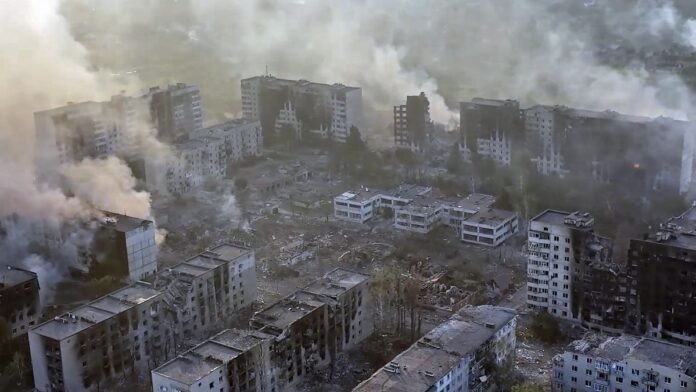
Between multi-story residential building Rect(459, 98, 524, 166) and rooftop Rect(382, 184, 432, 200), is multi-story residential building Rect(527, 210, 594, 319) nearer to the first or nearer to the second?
rooftop Rect(382, 184, 432, 200)

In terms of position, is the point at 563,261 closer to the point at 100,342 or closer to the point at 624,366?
the point at 624,366

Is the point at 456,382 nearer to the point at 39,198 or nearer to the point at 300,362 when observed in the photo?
the point at 300,362

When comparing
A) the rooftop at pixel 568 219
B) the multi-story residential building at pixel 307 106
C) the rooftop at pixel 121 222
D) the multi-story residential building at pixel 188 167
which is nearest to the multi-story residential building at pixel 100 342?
the rooftop at pixel 121 222

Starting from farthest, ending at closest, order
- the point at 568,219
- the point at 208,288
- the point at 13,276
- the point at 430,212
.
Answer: the point at 430,212
the point at 13,276
the point at 208,288
the point at 568,219

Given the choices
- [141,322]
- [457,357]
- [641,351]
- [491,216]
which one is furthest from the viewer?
[491,216]

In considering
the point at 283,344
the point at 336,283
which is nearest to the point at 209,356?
the point at 283,344

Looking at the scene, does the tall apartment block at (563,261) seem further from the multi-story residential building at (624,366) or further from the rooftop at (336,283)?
the rooftop at (336,283)

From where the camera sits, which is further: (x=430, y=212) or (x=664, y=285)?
(x=430, y=212)

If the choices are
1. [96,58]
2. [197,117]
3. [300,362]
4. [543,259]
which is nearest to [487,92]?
[197,117]
